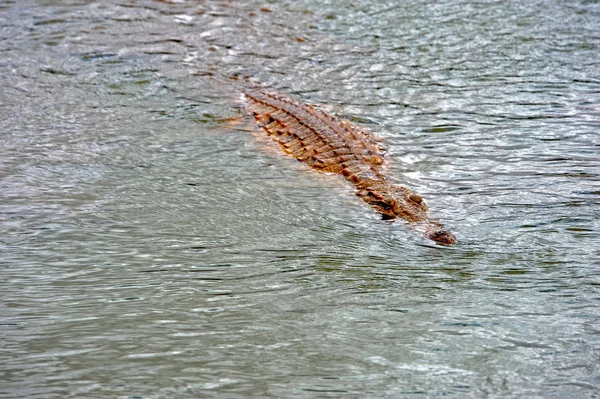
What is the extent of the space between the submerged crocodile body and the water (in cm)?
12

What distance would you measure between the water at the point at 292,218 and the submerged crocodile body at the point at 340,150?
0.12m

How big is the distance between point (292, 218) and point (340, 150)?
1.31 m

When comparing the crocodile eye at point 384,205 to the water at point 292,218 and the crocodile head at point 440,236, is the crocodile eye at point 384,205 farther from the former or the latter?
the crocodile head at point 440,236

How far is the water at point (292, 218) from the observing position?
12.1 ft

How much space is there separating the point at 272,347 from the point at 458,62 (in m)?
5.37

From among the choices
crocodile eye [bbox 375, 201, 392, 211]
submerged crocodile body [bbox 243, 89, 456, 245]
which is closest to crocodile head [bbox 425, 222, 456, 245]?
submerged crocodile body [bbox 243, 89, 456, 245]

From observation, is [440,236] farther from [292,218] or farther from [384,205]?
[292,218]

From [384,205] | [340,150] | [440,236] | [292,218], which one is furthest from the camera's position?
[340,150]

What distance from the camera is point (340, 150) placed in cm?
651

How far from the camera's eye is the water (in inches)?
145

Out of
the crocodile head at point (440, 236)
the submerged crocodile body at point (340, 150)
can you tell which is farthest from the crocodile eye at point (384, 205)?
the crocodile head at point (440, 236)

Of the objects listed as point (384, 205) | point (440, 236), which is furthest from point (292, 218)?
point (440, 236)

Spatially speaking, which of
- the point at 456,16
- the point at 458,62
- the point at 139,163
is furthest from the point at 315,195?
the point at 456,16

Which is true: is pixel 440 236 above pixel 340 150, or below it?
below
